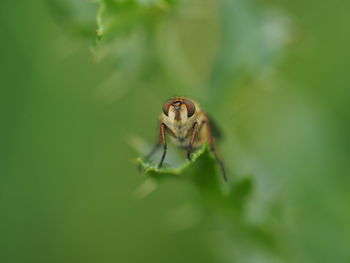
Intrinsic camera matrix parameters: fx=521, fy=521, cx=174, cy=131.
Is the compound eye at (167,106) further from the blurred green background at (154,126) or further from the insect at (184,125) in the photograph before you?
the blurred green background at (154,126)

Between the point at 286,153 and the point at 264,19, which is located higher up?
the point at 264,19

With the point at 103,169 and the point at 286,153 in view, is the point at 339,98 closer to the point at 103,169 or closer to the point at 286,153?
the point at 286,153

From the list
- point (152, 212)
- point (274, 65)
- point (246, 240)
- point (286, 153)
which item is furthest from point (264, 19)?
point (152, 212)

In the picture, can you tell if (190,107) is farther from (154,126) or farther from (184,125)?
(154,126)

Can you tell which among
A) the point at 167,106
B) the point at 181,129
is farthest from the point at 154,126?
the point at 167,106

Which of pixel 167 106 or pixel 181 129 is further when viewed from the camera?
pixel 181 129

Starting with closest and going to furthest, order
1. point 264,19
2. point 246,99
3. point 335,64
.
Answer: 1. point 264,19
2. point 335,64
3. point 246,99
